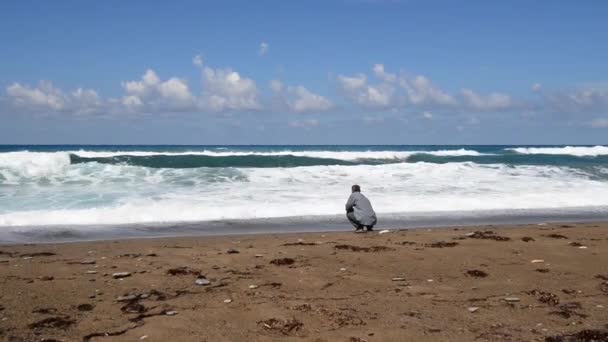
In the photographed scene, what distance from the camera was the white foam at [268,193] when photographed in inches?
485

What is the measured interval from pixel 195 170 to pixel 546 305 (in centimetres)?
1600

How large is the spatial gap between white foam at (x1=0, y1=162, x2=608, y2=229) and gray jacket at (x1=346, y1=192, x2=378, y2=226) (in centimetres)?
274

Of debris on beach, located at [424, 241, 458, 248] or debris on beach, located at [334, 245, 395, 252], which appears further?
debris on beach, located at [424, 241, 458, 248]

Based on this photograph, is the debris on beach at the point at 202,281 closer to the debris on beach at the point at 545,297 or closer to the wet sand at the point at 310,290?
the wet sand at the point at 310,290

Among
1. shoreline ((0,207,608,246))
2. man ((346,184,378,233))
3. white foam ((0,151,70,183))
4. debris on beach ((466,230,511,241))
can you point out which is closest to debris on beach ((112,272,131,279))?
shoreline ((0,207,608,246))

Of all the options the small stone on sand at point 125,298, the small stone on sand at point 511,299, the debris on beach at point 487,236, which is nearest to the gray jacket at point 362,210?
the debris on beach at point 487,236

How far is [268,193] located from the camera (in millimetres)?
15523

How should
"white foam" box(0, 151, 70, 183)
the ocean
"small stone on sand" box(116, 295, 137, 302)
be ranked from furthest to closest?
"white foam" box(0, 151, 70, 183) < the ocean < "small stone on sand" box(116, 295, 137, 302)

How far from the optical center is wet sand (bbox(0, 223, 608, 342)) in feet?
14.1

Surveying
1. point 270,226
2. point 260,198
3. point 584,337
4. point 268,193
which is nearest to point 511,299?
point 584,337

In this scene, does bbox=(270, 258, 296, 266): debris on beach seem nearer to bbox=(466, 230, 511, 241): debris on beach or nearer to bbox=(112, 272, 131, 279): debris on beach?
bbox=(112, 272, 131, 279): debris on beach

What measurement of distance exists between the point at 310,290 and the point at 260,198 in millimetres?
9127

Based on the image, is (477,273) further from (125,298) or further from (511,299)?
(125,298)

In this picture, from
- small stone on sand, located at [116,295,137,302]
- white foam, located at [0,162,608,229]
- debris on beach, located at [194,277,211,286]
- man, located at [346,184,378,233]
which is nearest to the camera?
small stone on sand, located at [116,295,137,302]
